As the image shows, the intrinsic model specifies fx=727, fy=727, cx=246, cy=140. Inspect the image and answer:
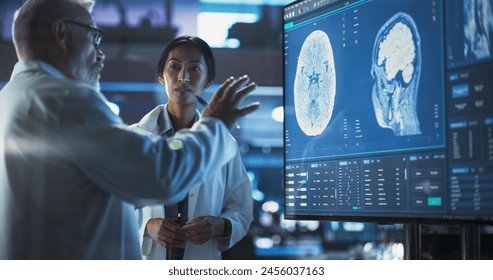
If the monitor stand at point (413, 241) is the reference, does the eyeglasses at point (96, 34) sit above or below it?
above

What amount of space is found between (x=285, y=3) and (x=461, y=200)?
80 cm

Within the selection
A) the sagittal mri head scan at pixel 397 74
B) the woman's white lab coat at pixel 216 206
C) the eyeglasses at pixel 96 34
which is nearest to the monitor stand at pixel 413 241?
the sagittal mri head scan at pixel 397 74

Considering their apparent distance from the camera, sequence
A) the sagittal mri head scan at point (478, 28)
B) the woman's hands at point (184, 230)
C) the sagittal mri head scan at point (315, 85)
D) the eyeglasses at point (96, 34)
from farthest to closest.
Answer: the sagittal mri head scan at point (315, 85) < the woman's hands at point (184, 230) < the eyeglasses at point (96, 34) < the sagittal mri head scan at point (478, 28)

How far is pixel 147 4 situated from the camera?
178 centimetres

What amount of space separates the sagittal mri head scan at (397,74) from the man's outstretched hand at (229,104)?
0.31 metres

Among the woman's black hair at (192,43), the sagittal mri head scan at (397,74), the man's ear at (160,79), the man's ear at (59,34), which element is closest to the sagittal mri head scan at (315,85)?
the sagittal mri head scan at (397,74)

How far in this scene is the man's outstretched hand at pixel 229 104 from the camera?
1504mm

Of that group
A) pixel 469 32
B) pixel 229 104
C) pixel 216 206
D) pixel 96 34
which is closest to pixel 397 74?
pixel 469 32

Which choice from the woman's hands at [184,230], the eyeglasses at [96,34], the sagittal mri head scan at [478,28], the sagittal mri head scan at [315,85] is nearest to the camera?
the sagittal mri head scan at [478,28]

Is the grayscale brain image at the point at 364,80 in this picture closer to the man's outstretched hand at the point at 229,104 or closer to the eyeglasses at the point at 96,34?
the man's outstretched hand at the point at 229,104

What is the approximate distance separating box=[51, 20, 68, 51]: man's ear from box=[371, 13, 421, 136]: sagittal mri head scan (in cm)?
71

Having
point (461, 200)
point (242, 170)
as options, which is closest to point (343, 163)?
point (242, 170)

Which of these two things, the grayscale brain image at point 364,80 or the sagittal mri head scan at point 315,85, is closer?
the grayscale brain image at point 364,80

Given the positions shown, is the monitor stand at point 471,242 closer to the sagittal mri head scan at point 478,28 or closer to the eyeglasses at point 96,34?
the sagittal mri head scan at point 478,28
